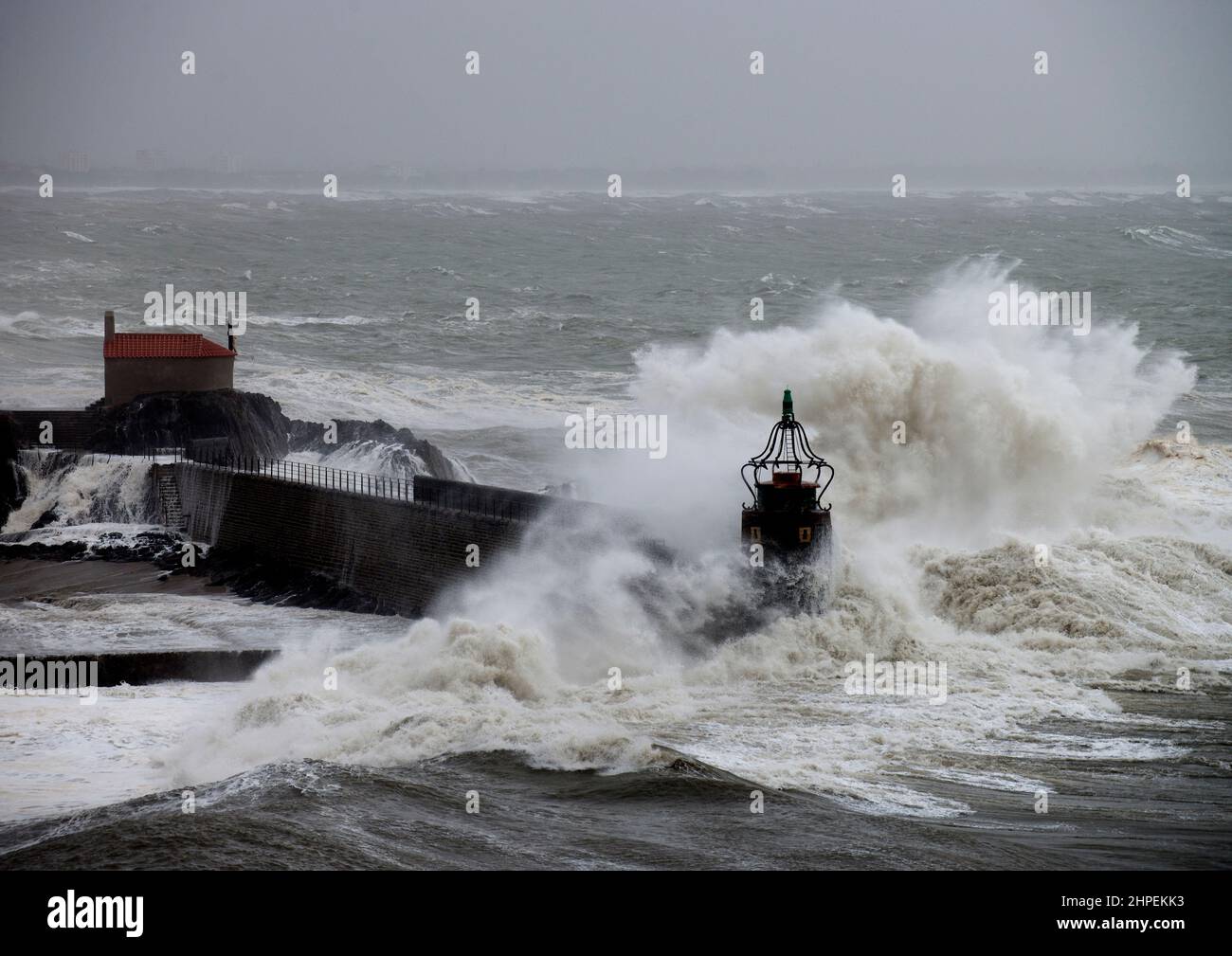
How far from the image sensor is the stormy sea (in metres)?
14.9

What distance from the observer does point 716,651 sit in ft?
70.1

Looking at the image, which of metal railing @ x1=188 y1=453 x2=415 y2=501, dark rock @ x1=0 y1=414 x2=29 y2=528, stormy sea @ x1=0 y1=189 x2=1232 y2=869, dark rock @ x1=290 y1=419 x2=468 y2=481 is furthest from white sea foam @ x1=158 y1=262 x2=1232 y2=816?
dark rock @ x1=0 y1=414 x2=29 y2=528

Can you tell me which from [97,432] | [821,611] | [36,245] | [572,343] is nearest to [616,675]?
[821,611]

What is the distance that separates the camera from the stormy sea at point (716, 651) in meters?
14.9

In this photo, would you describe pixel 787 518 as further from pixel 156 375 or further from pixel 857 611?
pixel 156 375

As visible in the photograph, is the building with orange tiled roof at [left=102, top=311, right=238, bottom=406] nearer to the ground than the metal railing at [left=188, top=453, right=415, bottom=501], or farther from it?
farther from it

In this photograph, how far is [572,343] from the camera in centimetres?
5941

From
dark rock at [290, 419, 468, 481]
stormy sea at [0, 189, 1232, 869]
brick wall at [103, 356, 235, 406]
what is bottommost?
→ stormy sea at [0, 189, 1232, 869]

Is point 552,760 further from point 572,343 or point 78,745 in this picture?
point 572,343

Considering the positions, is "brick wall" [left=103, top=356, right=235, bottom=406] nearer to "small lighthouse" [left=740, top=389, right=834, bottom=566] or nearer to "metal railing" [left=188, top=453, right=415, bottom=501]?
"metal railing" [left=188, top=453, right=415, bottom=501]

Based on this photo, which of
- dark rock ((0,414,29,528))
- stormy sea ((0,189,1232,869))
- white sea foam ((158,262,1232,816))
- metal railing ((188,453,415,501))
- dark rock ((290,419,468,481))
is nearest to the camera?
stormy sea ((0,189,1232,869))

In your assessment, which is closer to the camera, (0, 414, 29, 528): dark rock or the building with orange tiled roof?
(0, 414, 29, 528): dark rock

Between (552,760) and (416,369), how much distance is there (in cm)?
3867

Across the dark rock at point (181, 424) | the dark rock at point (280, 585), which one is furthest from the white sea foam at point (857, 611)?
the dark rock at point (181, 424)
